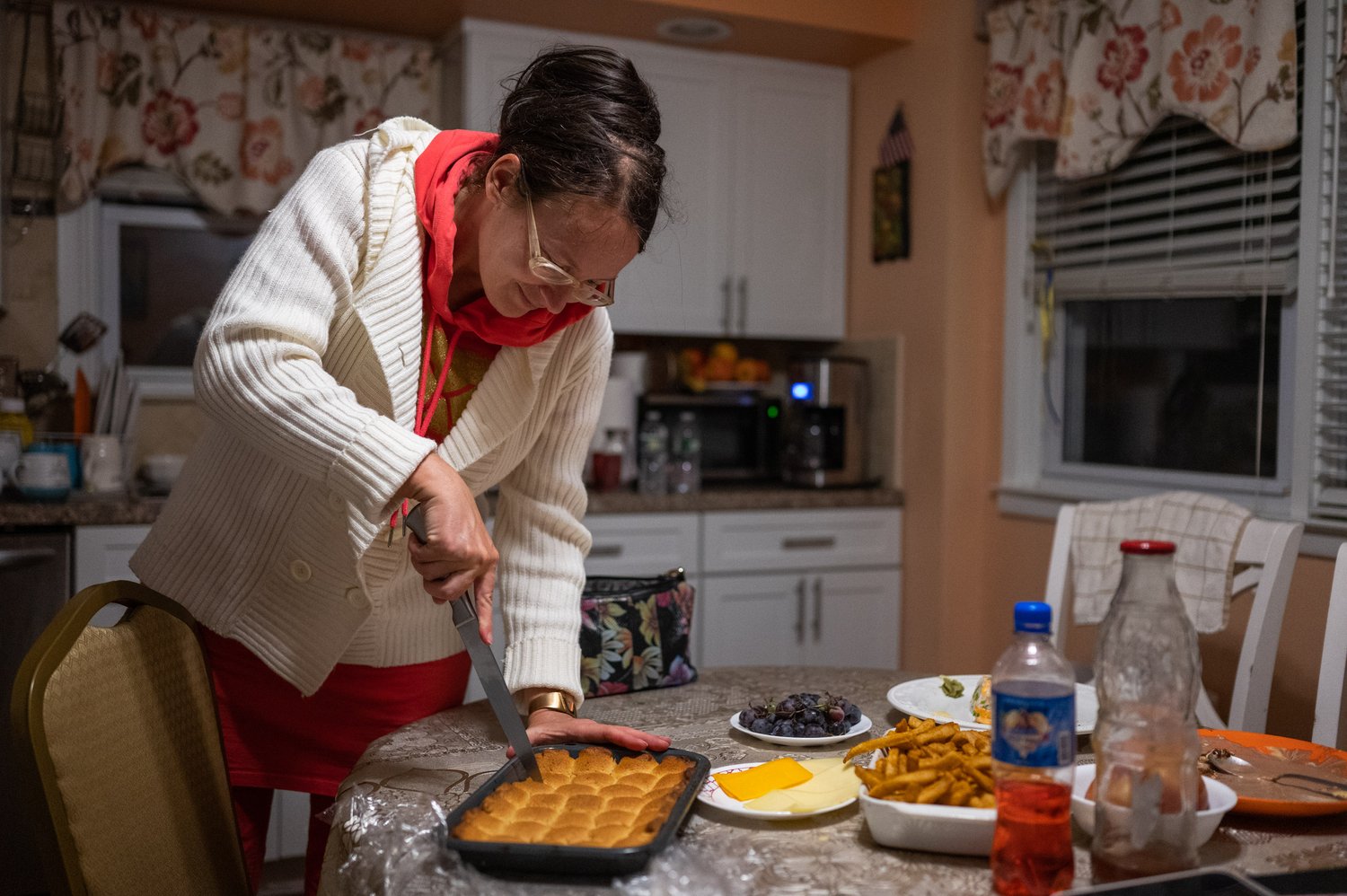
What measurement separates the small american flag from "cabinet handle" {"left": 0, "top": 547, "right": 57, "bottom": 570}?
2450 mm

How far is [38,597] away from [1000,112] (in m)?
2.63

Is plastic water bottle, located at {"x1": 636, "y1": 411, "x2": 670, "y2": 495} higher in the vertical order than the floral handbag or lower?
higher

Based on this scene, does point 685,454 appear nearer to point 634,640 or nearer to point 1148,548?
point 634,640

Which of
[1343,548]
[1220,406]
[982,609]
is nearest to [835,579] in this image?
[982,609]

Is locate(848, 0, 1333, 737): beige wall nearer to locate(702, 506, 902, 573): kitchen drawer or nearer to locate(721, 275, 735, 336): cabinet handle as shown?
locate(702, 506, 902, 573): kitchen drawer

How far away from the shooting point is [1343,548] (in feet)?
5.12

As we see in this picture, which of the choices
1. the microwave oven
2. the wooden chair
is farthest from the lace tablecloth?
the microwave oven

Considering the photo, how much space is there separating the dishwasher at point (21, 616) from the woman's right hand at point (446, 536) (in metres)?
1.71

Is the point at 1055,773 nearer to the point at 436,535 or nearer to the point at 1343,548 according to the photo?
the point at 436,535

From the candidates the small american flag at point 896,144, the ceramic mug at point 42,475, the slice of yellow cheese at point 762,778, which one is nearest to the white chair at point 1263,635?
the slice of yellow cheese at point 762,778

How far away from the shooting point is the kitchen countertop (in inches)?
96.8

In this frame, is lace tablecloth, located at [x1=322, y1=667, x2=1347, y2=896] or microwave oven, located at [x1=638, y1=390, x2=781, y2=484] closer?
lace tablecloth, located at [x1=322, y1=667, x2=1347, y2=896]

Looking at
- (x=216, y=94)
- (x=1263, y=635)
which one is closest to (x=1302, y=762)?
(x=1263, y=635)

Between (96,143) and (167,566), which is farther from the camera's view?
(96,143)
